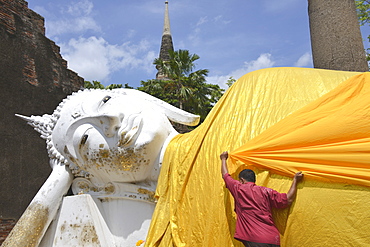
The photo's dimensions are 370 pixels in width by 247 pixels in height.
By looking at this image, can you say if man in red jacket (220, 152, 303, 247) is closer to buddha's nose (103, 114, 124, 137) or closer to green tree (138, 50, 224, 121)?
buddha's nose (103, 114, 124, 137)

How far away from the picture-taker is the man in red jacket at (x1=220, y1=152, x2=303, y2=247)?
158 centimetres

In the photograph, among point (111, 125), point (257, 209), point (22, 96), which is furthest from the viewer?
point (22, 96)

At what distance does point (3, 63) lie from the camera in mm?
7566

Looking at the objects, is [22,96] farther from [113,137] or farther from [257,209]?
[257,209]

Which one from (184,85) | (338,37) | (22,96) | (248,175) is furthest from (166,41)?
(248,175)

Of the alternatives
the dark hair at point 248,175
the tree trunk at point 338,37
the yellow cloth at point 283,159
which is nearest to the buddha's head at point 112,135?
the yellow cloth at point 283,159

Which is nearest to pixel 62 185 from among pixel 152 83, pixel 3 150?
pixel 3 150

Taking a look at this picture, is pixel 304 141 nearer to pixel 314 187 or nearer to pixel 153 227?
pixel 314 187

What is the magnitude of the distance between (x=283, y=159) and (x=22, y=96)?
7.62 metres

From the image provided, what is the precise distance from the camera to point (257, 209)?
63.9 inches

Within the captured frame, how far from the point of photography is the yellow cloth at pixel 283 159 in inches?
58.1

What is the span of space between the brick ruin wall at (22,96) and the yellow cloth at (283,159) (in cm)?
615

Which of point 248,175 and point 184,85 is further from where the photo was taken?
point 184,85

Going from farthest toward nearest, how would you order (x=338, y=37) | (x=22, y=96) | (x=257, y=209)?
(x=22, y=96)
(x=338, y=37)
(x=257, y=209)
